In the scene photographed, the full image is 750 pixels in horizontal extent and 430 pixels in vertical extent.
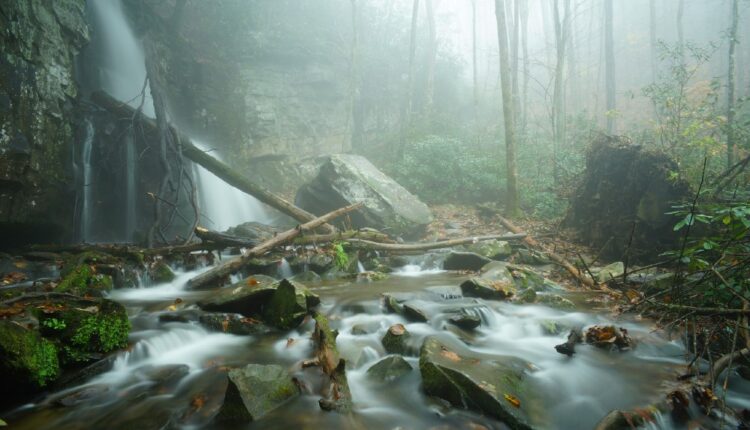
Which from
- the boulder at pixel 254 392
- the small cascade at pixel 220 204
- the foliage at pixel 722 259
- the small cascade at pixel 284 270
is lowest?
the boulder at pixel 254 392

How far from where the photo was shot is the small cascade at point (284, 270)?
24.7ft

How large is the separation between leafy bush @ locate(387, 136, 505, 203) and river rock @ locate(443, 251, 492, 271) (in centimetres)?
705

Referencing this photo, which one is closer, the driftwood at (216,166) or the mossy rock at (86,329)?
the mossy rock at (86,329)

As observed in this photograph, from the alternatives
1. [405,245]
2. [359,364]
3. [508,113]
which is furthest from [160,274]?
[508,113]

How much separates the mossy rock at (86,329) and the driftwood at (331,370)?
1.97m

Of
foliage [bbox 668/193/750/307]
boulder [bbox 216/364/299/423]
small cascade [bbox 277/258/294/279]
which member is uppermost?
foliage [bbox 668/193/750/307]

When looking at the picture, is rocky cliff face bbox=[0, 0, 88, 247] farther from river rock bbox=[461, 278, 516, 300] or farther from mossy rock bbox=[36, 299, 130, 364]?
river rock bbox=[461, 278, 516, 300]

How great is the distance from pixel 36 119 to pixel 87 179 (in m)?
2.45

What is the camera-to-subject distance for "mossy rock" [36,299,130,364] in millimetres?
3270

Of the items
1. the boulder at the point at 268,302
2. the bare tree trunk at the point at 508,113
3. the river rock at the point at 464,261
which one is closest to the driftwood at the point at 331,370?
the boulder at the point at 268,302

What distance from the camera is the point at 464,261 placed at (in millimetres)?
8070

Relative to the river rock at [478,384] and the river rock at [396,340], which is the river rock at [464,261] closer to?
the river rock at [396,340]

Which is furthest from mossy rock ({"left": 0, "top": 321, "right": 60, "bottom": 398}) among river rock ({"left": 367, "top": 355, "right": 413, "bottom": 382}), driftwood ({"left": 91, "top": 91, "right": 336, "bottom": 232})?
driftwood ({"left": 91, "top": 91, "right": 336, "bottom": 232})

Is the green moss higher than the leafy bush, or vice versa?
the leafy bush
